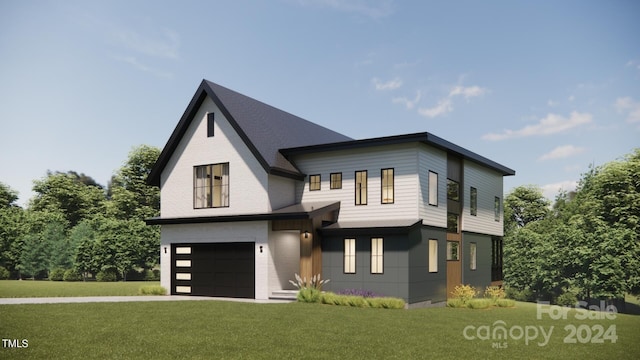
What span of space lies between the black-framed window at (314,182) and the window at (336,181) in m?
0.72

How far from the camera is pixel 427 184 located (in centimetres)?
2614

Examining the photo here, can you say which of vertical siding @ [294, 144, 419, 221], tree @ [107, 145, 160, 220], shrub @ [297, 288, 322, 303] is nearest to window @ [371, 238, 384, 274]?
vertical siding @ [294, 144, 419, 221]

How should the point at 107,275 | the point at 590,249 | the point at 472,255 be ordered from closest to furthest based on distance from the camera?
the point at 472,255, the point at 590,249, the point at 107,275

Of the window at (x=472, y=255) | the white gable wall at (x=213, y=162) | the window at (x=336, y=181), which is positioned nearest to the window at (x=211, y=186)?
the white gable wall at (x=213, y=162)

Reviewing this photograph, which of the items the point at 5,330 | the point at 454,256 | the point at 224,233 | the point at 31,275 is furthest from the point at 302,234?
the point at 31,275

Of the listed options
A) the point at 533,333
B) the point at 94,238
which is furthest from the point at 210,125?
the point at 94,238

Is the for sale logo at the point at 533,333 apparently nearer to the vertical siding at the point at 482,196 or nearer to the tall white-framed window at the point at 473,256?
the tall white-framed window at the point at 473,256

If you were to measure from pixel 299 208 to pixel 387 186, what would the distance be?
4.01 metres

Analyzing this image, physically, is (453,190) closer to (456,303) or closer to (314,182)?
(456,303)

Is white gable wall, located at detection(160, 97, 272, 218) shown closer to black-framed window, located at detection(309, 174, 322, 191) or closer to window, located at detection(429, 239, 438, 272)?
black-framed window, located at detection(309, 174, 322, 191)

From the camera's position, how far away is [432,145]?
26.6 m

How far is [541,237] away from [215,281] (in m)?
30.3

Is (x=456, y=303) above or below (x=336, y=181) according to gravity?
below

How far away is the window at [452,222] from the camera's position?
29.8m
